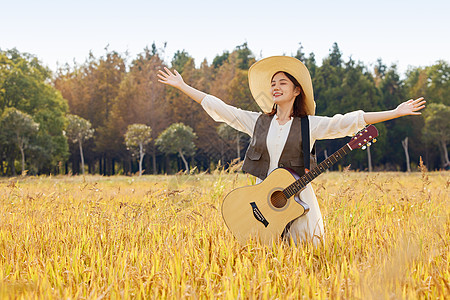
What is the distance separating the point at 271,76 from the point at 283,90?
0.82 feet

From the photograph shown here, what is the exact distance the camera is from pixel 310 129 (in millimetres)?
4043

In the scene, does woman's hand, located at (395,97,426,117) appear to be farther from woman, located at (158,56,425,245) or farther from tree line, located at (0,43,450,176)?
tree line, located at (0,43,450,176)

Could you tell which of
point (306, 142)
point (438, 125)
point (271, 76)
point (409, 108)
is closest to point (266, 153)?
point (306, 142)

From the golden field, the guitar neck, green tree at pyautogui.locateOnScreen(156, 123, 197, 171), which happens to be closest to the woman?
the guitar neck

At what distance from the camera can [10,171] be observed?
142 feet

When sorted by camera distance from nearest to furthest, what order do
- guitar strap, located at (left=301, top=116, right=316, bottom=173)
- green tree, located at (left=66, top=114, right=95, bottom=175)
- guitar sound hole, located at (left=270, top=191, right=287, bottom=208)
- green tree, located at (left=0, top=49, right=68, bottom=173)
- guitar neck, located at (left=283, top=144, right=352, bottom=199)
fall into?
guitar neck, located at (left=283, top=144, right=352, bottom=199) < guitar sound hole, located at (left=270, top=191, right=287, bottom=208) < guitar strap, located at (left=301, top=116, right=316, bottom=173) < green tree, located at (left=0, top=49, right=68, bottom=173) < green tree, located at (left=66, top=114, right=95, bottom=175)

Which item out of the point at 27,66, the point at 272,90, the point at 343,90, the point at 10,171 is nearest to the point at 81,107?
the point at 27,66

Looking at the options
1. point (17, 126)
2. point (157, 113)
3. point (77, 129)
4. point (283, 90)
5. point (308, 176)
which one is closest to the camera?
point (308, 176)

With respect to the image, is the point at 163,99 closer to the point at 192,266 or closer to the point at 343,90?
the point at 343,90

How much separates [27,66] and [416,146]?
45.0 meters

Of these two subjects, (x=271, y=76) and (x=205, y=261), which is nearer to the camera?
(x=205, y=261)

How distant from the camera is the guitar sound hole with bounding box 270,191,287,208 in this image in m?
3.74

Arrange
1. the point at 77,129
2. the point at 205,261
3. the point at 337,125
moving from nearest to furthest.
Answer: the point at 205,261 < the point at 337,125 < the point at 77,129

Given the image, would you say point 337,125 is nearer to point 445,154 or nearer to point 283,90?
point 283,90
